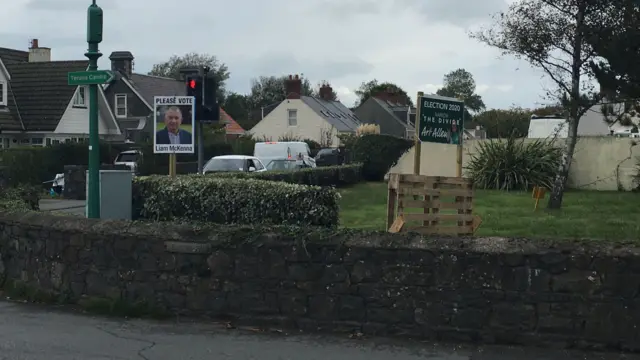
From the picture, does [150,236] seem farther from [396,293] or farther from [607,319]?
[607,319]

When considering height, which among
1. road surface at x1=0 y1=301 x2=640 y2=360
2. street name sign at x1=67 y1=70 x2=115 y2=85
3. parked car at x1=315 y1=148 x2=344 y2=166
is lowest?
road surface at x1=0 y1=301 x2=640 y2=360

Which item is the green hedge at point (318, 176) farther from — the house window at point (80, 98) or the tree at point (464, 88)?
the tree at point (464, 88)

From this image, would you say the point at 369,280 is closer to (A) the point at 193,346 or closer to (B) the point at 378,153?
(A) the point at 193,346

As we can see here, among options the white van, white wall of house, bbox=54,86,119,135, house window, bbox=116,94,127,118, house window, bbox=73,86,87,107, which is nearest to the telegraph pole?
the white van

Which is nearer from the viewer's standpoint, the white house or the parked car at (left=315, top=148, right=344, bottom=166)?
the parked car at (left=315, top=148, right=344, bottom=166)

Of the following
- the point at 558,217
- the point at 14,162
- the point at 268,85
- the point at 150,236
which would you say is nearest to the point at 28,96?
the point at 14,162

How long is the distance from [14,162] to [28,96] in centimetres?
1239

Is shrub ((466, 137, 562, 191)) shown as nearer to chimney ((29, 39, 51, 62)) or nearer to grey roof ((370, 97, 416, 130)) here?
chimney ((29, 39, 51, 62))

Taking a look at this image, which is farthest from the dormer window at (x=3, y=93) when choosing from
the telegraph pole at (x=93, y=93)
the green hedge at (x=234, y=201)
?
the telegraph pole at (x=93, y=93)

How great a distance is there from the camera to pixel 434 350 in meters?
6.81

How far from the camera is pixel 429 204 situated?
455 inches

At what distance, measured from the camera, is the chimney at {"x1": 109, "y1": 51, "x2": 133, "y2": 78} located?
183 ft

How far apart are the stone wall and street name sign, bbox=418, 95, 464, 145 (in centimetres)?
489

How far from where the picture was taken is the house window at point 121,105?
178ft
